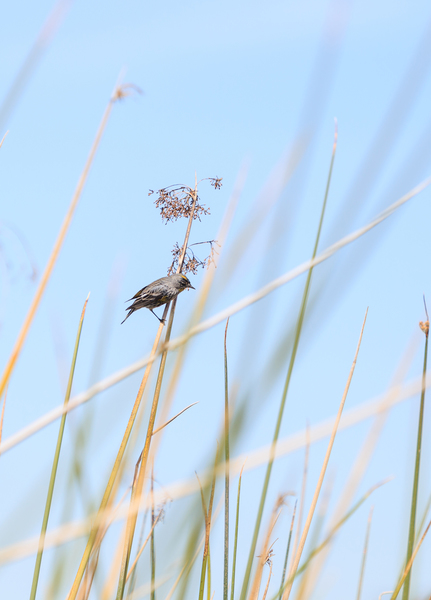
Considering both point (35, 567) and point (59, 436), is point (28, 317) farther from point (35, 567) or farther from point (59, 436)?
point (35, 567)

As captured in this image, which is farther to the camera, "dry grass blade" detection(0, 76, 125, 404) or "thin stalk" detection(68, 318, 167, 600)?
"thin stalk" detection(68, 318, 167, 600)

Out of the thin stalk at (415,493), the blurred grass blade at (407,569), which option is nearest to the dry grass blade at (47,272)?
the thin stalk at (415,493)

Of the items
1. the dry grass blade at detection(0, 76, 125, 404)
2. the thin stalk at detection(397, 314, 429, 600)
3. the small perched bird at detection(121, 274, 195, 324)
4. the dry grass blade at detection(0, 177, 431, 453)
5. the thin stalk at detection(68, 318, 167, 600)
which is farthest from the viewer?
the small perched bird at detection(121, 274, 195, 324)

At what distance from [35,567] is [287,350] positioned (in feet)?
2.93

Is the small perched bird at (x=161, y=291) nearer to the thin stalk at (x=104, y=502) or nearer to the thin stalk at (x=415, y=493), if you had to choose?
the thin stalk at (x=104, y=502)

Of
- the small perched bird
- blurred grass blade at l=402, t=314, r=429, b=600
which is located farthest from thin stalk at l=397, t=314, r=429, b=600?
the small perched bird

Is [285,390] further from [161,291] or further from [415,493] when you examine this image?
[161,291]

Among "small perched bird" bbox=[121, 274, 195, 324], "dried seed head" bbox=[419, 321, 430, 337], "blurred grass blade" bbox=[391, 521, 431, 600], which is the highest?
"small perched bird" bbox=[121, 274, 195, 324]

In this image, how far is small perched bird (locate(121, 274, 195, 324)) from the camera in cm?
289

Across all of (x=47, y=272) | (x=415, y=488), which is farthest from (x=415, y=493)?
(x=47, y=272)

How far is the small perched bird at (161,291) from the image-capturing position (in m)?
2.89

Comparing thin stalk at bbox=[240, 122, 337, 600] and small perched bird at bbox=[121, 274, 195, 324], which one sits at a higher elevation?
small perched bird at bbox=[121, 274, 195, 324]

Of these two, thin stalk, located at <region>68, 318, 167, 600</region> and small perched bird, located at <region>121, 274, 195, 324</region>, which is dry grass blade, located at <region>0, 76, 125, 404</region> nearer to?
thin stalk, located at <region>68, 318, 167, 600</region>

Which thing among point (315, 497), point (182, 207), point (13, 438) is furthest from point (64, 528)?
point (182, 207)
